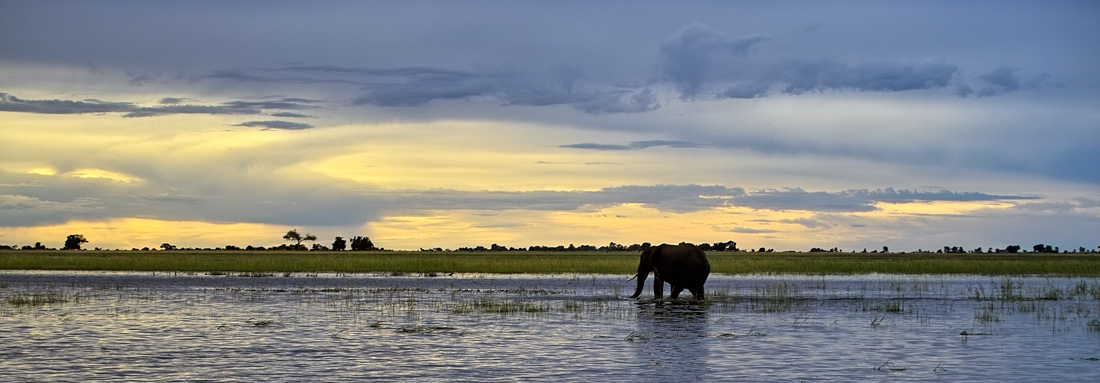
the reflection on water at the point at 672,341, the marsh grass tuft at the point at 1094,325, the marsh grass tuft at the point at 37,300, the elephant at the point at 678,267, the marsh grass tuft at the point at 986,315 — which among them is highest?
the elephant at the point at 678,267

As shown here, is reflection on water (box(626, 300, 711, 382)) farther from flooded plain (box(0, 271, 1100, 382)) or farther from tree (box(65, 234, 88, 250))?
tree (box(65, 234, 88, 250))

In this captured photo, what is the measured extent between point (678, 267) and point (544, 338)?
12222mm

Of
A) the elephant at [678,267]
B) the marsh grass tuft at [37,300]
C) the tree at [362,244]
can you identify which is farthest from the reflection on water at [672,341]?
the tree at [362,244]

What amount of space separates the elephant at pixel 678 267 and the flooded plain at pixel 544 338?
1119mm

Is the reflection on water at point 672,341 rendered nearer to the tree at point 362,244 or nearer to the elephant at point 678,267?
the elephant at point 678,267

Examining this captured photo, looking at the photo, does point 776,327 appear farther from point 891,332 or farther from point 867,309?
point 867,309

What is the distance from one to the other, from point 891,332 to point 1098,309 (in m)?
9.03

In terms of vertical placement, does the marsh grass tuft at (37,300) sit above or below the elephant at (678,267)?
below

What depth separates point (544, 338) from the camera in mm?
19672

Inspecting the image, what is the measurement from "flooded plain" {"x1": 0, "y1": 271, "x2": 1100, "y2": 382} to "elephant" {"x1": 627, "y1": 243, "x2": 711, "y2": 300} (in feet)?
3.67

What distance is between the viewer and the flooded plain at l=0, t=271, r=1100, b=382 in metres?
15.2

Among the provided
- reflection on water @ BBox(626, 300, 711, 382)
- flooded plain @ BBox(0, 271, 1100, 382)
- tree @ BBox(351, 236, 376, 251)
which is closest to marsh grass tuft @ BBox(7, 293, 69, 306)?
flooded plain @ BBox(0, 271, 1100, 382)

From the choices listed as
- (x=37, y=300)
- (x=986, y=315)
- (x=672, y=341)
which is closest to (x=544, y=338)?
(x=672, y=341)

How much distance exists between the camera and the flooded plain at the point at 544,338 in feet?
49.8
